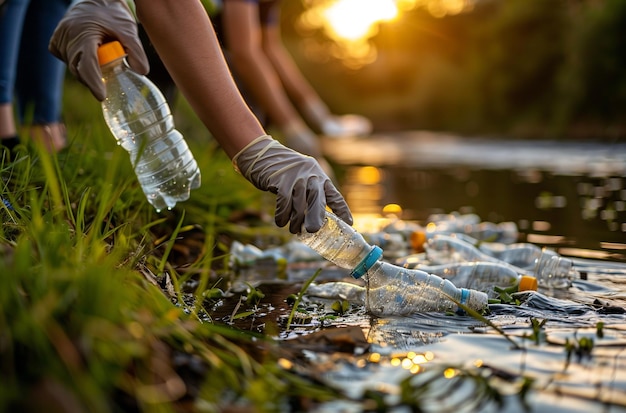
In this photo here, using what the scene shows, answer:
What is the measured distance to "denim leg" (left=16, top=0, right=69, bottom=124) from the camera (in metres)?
4.01

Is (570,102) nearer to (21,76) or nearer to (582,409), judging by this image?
(21,76)

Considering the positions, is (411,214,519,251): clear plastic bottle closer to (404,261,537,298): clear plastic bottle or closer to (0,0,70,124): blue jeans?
(404,261,537,298): clear plastic bottle

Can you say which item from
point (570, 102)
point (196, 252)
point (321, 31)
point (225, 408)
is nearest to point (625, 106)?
point (570, 102)

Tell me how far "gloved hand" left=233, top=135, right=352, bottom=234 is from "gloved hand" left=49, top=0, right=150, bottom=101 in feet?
1.90

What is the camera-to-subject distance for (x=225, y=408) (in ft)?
4.63

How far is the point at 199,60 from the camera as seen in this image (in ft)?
7.71

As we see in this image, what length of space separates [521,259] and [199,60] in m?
1.84

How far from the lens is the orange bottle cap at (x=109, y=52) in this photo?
8.41 feet

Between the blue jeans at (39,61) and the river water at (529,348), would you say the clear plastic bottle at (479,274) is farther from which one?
the blue jeans at (39,61)

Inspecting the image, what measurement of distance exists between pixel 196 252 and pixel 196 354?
2.08 meters

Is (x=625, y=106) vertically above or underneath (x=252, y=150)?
above

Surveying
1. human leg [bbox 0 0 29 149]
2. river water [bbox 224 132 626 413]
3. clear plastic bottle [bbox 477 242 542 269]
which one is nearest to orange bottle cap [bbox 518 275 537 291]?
river water [bbox 224 132 626 413]

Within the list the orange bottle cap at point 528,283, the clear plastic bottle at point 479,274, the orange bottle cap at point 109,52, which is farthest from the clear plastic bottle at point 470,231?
the orange bottle cap at point 109,52

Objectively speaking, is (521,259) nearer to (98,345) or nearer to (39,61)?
(98,345)
